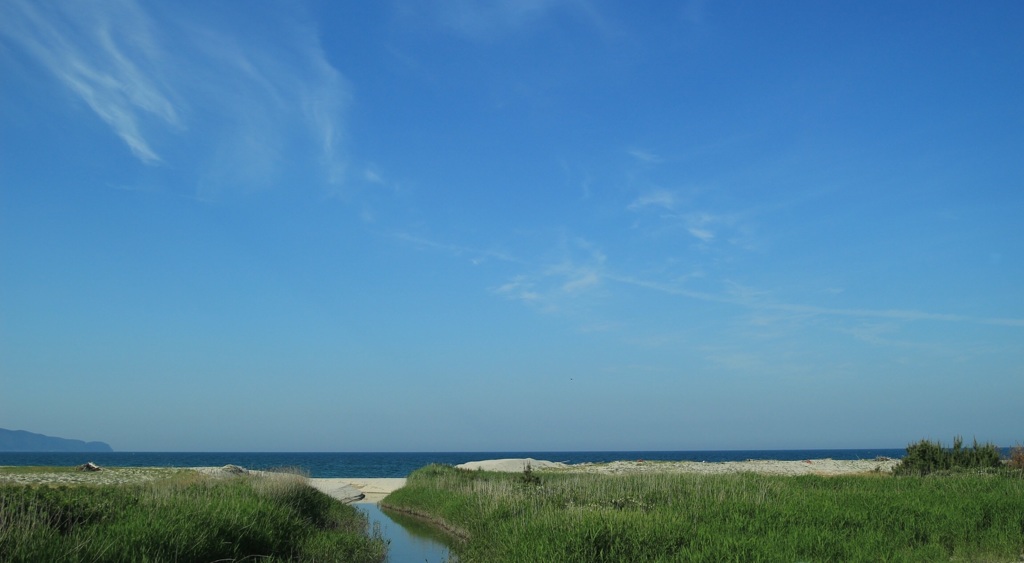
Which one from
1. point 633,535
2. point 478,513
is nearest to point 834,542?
point 633,535

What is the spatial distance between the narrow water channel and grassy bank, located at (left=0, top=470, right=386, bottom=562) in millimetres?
814

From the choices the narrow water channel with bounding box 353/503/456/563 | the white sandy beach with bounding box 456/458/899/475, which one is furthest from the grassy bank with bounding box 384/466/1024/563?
the white sandy beach with bounding box 456/458/899/475

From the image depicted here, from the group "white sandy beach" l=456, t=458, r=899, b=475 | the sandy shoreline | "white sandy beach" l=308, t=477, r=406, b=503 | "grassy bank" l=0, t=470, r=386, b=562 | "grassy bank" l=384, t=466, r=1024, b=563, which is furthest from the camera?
"white sandy beach" l=456, t=458, r=899, b=475

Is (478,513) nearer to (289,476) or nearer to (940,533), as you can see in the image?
(289,476)

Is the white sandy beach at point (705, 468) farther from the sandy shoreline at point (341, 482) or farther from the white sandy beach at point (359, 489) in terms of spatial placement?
the white sandy beach at point (359, 489)

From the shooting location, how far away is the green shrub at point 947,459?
107 feet

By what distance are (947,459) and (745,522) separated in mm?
24911

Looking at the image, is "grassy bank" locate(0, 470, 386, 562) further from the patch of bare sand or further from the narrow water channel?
the patch of bare sand

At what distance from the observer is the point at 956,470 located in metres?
31.0

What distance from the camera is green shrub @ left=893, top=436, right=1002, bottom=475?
32.6 m

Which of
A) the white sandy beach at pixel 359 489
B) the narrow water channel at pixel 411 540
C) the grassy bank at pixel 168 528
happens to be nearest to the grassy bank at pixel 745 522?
the narrow water channel at pixel 411 540

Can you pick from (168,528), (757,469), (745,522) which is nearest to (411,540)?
(168,528)

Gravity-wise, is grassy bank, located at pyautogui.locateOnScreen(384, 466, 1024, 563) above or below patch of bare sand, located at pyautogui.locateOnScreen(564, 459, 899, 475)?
above

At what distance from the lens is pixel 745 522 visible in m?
15.2
